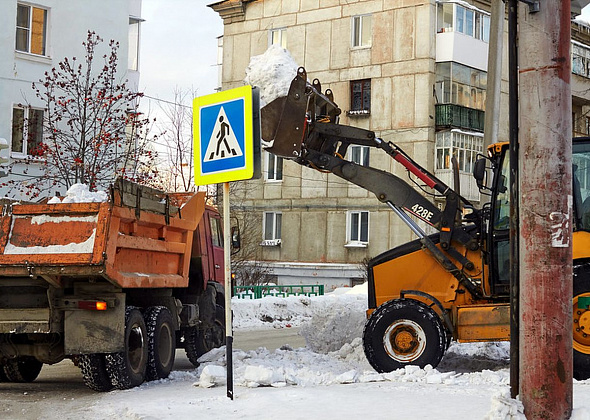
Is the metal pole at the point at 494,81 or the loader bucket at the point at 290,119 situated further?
the metal pole at the point at 494,81

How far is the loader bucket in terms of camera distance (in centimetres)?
1146

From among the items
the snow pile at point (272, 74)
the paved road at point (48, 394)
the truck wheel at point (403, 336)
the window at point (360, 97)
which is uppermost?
the window at point (360, 97)

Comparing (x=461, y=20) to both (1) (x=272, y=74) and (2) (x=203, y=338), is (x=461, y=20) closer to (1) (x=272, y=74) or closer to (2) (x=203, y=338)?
(2) (x=203, y=338)

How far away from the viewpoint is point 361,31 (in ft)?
134

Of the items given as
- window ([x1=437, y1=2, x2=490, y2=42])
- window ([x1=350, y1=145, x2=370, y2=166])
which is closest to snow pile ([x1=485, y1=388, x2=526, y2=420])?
window ([x1=437, y1=2, x2=490, y2=42])

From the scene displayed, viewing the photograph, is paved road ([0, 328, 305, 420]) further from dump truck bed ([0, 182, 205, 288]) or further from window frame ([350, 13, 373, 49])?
window frame ([350, 13, 373, 49])

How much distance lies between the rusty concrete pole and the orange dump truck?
509 cm

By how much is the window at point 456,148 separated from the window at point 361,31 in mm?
5656

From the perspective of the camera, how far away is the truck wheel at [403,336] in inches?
415

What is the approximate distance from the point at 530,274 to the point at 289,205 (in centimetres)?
3709

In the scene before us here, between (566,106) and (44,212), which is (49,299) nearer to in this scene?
(44,212)

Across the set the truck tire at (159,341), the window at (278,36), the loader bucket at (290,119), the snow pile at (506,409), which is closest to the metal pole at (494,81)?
the loader bucket at (290,119)

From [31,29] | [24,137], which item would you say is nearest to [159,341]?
[24,137]

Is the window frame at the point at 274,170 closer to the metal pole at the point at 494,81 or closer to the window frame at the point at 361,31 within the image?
the window frame at the point at 361,31
